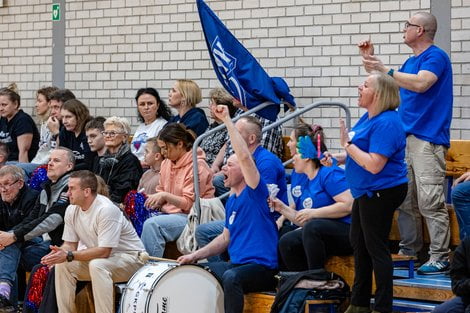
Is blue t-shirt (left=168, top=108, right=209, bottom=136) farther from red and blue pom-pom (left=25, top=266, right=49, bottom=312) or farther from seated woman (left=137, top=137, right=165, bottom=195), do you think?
red and blue pom-pom (left=25, top=266, right=49, bottom=312)

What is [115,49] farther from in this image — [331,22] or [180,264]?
[180,264]

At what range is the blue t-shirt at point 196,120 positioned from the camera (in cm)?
1039

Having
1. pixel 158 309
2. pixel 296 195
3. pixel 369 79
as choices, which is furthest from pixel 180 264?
pixel 369 79

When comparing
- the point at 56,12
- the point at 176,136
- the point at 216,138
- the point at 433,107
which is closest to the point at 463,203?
the point at 433,107

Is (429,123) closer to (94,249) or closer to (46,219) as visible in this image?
(94,249)

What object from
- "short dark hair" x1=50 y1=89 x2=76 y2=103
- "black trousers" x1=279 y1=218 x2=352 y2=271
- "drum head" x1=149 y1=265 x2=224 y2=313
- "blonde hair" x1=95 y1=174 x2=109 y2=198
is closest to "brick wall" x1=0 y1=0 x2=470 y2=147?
"short dark hair" x1=50 y1=89 x2=76 y2=103

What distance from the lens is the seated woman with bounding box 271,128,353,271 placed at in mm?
7363

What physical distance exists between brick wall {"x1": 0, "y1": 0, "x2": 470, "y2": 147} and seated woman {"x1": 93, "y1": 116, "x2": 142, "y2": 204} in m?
1.57

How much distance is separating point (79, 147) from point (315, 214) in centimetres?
407

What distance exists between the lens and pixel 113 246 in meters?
8.56

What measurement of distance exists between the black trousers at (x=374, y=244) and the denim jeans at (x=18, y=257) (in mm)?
3753

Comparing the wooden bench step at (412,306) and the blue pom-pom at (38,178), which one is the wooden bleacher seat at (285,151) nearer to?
the blue pom-pom at (38,178)

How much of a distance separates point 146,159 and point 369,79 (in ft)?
11.1

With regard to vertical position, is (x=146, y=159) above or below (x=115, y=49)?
below
